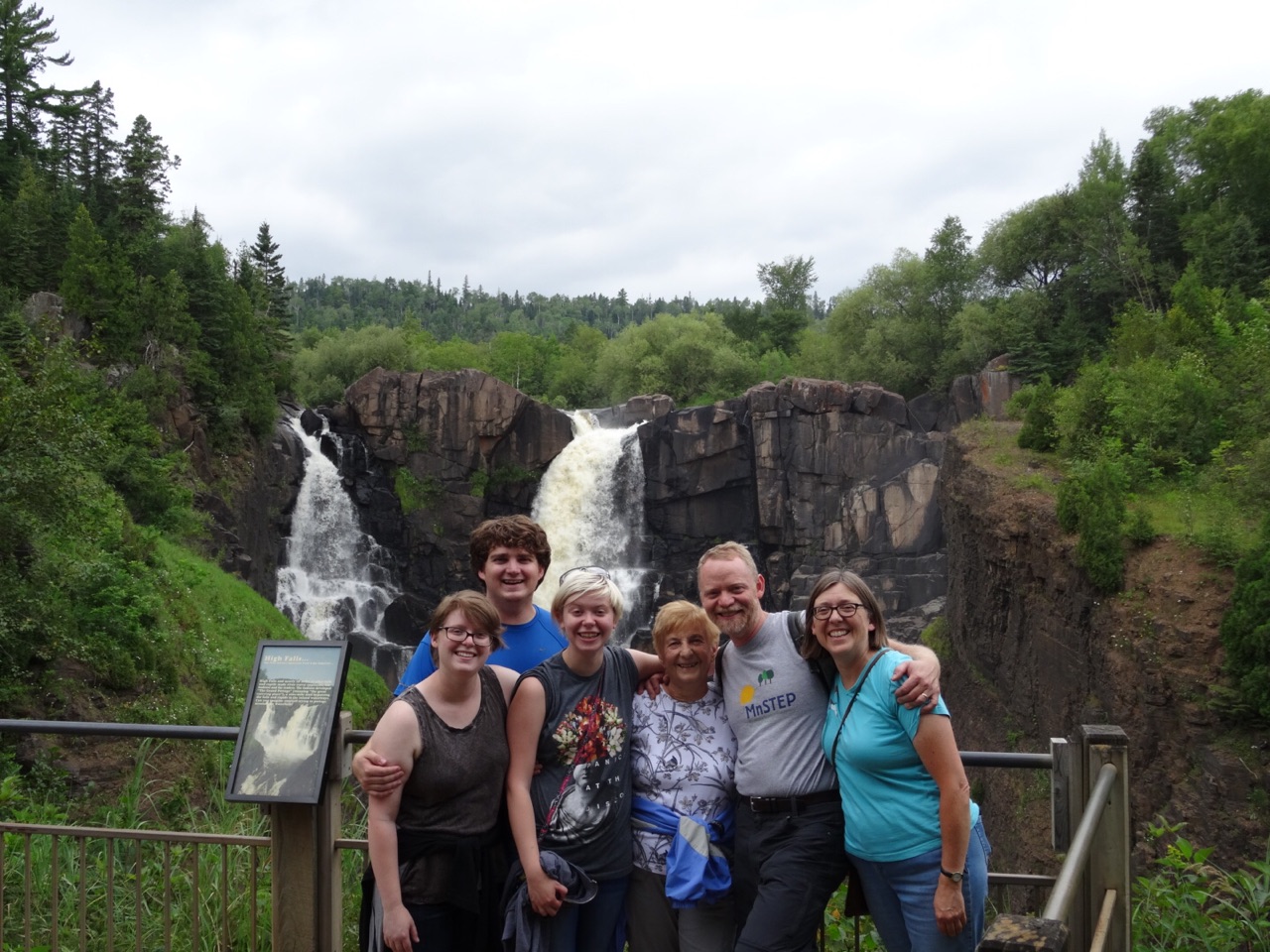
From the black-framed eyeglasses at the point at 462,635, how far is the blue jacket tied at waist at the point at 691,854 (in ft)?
2.78

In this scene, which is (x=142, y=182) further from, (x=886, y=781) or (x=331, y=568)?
(x=886, y=781)

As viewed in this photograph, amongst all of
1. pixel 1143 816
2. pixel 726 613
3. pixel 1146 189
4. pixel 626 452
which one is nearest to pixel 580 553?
pixel 626 452

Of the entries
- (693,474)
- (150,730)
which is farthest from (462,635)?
(693,474)

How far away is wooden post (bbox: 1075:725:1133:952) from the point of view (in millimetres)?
3531

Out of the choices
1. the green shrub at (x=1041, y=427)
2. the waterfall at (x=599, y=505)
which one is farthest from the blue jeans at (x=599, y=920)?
the waterfall at (x=599, y=505)

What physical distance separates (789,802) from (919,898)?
1.74ft

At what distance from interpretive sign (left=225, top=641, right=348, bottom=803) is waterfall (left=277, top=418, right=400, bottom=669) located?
29.0 meters

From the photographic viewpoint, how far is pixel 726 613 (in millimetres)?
3789

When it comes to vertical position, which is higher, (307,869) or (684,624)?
(684,624)

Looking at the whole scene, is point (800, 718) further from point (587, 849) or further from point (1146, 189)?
point (1146, 189)

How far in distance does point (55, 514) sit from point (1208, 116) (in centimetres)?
4162

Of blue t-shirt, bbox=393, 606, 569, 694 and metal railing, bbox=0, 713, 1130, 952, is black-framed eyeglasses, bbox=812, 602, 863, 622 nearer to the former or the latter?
metal railing, bbox=0, 713, 1130, 952

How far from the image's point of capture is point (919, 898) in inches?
136

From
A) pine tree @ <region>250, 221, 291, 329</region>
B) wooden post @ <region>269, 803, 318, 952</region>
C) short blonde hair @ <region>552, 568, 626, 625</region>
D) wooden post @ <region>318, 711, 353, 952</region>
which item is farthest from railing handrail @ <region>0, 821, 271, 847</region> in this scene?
pine tree @ <region>250, 221, 291, 329</region>
